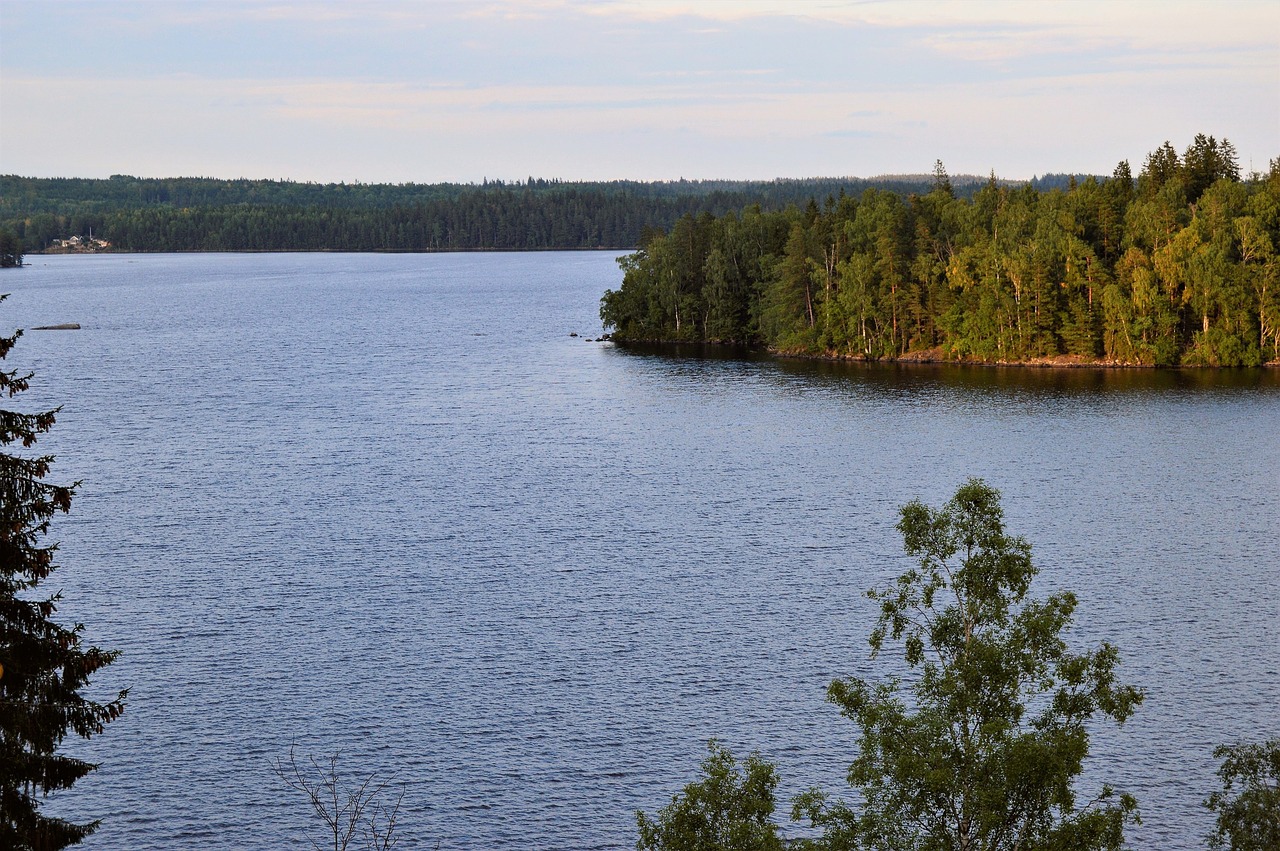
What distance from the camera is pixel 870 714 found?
2642 cm

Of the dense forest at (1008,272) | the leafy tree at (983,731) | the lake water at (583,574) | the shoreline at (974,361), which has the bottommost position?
the lake water at (583,574)

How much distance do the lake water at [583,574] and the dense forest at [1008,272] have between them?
854 centimetres

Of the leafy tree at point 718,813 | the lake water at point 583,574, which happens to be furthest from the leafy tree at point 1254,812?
the lake water at point 583,574

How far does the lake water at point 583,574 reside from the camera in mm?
43656

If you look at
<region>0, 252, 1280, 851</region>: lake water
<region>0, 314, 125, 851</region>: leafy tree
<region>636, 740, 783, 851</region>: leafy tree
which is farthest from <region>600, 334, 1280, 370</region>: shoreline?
<region>0, 314, 125, 851</region>: leafy tree

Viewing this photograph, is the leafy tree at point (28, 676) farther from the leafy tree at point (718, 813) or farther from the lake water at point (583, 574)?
the lake water at point (583, 574)

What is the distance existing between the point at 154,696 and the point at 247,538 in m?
22.4

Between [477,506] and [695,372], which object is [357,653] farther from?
[695,372]

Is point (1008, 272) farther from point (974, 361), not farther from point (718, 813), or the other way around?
point (718, 813)

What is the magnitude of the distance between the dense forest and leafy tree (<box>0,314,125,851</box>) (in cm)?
12007

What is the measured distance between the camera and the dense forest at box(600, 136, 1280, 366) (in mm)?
126000

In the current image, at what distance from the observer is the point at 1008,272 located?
433 feet

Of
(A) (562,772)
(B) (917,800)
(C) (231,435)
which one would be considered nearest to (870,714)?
(B) (917,800)

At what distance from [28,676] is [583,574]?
4468cm
